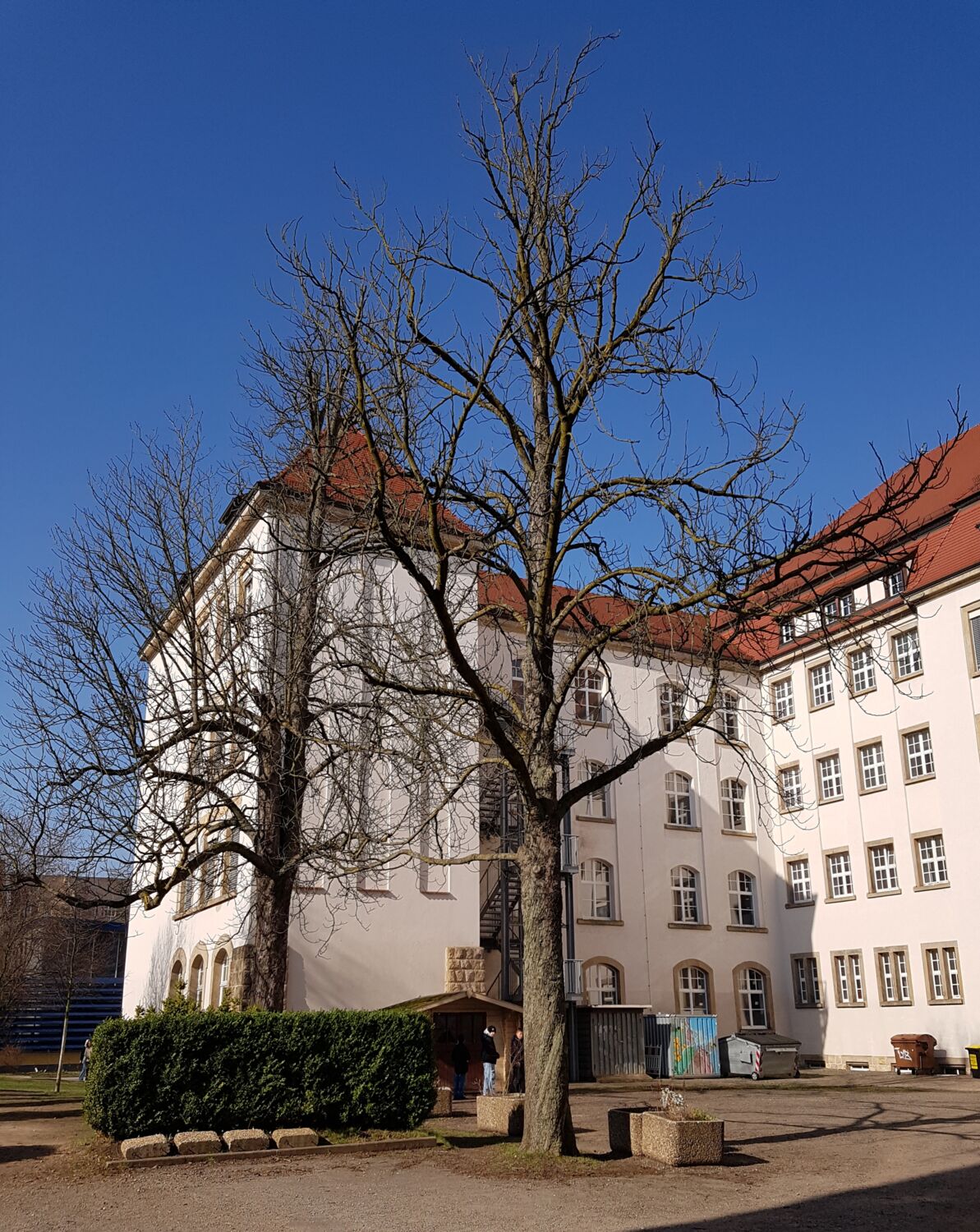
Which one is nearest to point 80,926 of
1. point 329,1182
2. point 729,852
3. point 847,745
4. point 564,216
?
point 729,852

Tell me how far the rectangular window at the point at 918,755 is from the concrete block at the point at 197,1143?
2378 centimetres

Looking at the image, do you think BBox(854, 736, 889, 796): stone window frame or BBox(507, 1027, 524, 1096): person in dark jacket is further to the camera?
BBox(854, 736, 889, 796): stone window frame

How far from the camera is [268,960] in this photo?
60.1ft

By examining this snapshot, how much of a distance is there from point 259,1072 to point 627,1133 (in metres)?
5.24

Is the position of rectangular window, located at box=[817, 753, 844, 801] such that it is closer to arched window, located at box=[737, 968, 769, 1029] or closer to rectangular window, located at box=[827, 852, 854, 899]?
rectangular window, located at box=[827, 852, 854, 899]

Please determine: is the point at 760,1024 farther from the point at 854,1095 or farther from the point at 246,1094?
the point at 246,1094

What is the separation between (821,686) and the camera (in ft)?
120

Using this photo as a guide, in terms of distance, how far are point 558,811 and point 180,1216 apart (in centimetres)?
578

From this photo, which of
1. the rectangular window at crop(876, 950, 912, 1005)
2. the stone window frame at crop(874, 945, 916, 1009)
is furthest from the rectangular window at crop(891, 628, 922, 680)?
the rectangular window at crop(876, 950, 912, 1005)

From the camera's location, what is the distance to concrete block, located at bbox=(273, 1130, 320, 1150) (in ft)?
47.3

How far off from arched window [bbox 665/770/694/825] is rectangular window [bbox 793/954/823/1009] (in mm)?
5608

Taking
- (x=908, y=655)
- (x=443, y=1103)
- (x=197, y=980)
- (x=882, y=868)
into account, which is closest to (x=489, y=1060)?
(x=443, y=1103)

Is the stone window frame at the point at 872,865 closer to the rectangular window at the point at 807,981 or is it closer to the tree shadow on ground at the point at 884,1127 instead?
the rectangular window at the point at 807,981

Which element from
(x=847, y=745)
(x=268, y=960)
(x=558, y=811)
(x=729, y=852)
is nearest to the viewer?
(x=558, y=811)
